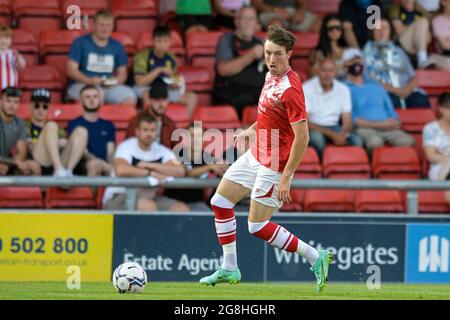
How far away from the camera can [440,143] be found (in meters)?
15.5

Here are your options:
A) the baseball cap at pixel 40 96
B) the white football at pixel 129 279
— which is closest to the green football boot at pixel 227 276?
the white football at pixel 129 279

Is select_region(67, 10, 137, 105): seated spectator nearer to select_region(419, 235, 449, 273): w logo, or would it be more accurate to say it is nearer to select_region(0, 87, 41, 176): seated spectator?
select_region(0, 87, 41, 176): seated spectator

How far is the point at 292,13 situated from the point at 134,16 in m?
2.20

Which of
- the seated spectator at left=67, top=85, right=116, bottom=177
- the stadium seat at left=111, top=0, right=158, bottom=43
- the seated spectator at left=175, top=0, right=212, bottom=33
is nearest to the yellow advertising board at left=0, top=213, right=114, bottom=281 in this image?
the seated spectator at left=67, top=85, right=116, bottom=177

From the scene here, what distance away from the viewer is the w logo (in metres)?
14.4

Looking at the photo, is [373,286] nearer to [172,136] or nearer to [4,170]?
[172,136]

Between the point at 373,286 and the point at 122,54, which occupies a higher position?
the point at 122,54

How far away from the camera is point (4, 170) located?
46.3 feet

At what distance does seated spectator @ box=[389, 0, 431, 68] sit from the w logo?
367 centimetres

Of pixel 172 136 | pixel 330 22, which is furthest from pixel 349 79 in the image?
pixel 172 136

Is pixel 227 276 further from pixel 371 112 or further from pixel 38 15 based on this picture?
pixel 38 15

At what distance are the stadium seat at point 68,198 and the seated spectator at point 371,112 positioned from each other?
3.63m

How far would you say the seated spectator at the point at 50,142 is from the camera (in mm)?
14227

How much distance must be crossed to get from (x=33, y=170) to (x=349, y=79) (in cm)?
445
